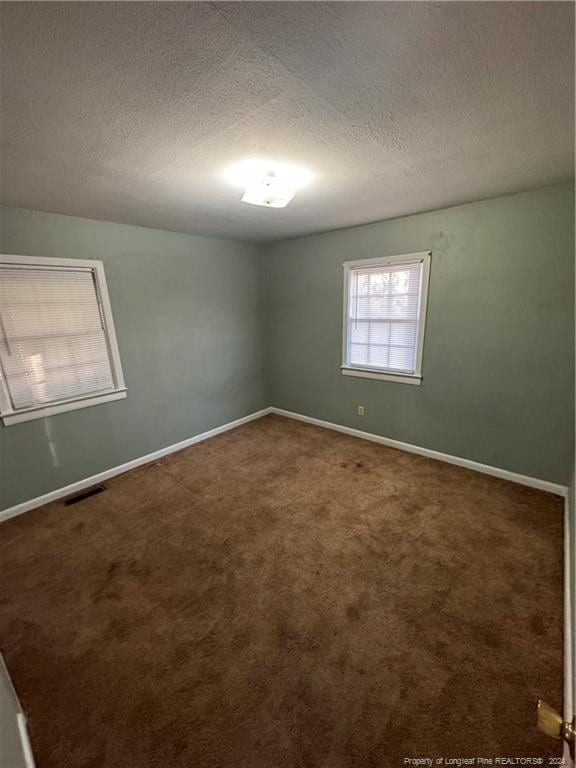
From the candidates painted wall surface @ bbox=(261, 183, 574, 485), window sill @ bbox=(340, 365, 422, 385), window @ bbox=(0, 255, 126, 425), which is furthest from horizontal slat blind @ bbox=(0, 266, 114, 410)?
window sill @ bbox=(340, 365, 422, 385)

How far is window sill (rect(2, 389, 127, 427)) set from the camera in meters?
2.42

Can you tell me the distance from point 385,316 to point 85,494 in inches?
136

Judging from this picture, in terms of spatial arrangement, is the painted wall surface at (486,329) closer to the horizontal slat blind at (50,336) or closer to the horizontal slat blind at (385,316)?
the horizontal slat blind at (385,316)

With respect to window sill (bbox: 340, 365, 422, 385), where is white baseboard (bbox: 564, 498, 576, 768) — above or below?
below

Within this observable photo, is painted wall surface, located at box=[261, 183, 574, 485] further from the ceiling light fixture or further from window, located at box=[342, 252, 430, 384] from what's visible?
the ceiling light fixture

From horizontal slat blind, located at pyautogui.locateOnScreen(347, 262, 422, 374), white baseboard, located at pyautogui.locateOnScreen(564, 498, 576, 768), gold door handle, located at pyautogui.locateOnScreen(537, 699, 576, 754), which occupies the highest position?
horizontal slat blind, located at pyautogui.locateOnScreen(347, 262, 422, 374)

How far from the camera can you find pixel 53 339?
2.60 meters

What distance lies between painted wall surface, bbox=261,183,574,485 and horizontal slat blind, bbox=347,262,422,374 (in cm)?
16

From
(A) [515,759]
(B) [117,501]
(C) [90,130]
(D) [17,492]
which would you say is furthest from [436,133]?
(D) [17,492]

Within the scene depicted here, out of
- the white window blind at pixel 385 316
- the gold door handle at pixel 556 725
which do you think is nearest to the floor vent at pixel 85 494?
the white window blind at pixel 385 316

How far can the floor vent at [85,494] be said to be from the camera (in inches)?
105

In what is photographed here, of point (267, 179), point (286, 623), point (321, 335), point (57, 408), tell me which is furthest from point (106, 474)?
point (267, 179)

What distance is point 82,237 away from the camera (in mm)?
2627

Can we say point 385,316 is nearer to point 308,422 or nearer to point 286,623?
point 308,422
